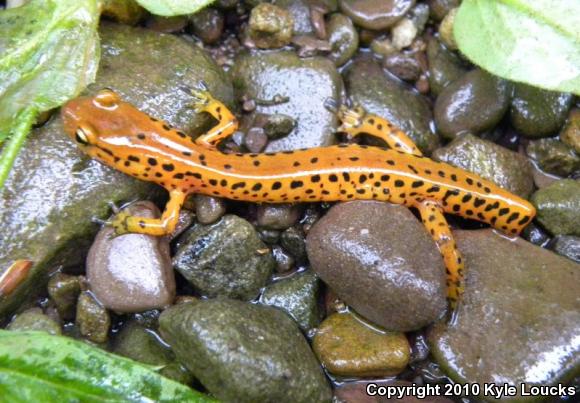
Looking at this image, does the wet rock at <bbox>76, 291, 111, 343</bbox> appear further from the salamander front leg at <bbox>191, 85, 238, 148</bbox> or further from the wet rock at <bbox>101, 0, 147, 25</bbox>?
the wet rock at <bbox>101, 0, 147, 25</bbox>

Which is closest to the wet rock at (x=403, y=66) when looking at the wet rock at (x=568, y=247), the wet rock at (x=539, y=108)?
the wet rock at (x=539, y=108)

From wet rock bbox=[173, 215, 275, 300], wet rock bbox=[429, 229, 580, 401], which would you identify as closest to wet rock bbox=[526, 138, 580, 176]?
wet rock bbox=[429, 229, 580, 401]

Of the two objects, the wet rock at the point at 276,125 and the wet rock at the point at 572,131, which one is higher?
the wet rock at the point at 572,131

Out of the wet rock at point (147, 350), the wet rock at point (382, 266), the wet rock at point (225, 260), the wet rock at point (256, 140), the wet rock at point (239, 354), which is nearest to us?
the wet rock at point (239, 354)

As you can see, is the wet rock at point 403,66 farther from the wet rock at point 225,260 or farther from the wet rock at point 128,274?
the wet rock at point 128,274

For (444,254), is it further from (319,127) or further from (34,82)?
(34,82)

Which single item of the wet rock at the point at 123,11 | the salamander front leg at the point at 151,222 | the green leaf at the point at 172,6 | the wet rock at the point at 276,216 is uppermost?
the green leaf at the point at 172,6
